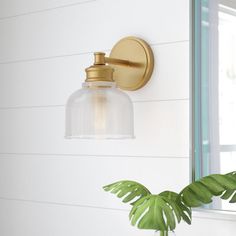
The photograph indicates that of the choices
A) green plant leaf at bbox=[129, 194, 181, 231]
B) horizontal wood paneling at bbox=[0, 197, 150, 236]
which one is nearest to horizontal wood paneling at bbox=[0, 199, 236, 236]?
→ horizontal wood paneling at bbox=[0, 197, 150, 236]

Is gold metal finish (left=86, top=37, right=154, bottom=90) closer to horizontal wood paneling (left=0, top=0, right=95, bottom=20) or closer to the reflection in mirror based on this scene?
the reflection in mirror

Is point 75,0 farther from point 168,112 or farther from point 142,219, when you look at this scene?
point 142,219

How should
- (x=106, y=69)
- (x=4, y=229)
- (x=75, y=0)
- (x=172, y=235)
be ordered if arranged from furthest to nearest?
(x=4, y=229), (x=75, y=0), (x=106, y=69), (x=172, y=235)

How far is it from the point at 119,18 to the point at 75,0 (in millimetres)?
225

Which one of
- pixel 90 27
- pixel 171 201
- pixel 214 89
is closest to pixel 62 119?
pixel 90 27

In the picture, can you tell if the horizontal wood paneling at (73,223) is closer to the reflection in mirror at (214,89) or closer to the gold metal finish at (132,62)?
the reflection in mirror at (214,89)

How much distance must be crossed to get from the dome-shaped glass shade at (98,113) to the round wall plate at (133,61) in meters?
0.16

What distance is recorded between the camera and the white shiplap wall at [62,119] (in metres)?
1.68

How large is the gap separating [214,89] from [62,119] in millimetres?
Result: 630

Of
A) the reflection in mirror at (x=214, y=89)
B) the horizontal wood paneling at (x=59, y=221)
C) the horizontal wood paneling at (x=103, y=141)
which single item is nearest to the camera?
the reflection in mirror at (x=214, y=89)

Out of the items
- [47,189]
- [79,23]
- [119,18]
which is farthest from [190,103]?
[47,189]

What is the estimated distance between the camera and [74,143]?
1930mm

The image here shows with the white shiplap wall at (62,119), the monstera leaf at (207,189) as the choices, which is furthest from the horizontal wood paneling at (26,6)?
the monstera leaf at (207,189)

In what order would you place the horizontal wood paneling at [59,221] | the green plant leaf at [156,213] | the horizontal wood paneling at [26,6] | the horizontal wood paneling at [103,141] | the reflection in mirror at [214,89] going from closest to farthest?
1. the green plant leaf at [156,213]
2. the reflection in mirror at [214,89]
3. the horizontal wood paneling at [103,141]
4. the horizontal wood paneling at [59,221]
5. the horizontal wood paneling at [26,6]
